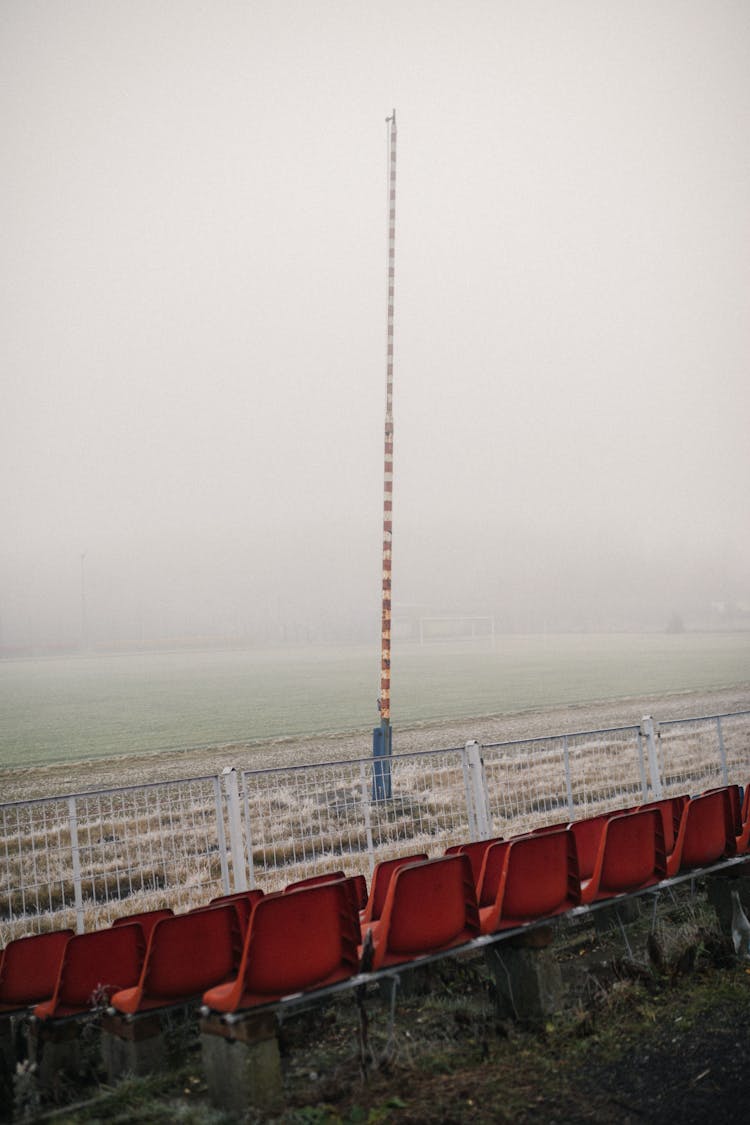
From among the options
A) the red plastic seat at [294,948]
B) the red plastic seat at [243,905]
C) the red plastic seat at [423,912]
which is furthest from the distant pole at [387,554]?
the red plastic seat at [294,948]

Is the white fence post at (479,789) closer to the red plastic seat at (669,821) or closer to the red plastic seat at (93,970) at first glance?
the red plastic seat at (669,821)

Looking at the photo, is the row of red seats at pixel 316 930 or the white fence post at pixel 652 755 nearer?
the row of red seats at pixel 316 930

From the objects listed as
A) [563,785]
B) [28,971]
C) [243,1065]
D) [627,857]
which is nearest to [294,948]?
[243,1065]

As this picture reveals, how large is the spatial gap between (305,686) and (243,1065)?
7720 centimetres

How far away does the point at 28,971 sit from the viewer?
4855mm

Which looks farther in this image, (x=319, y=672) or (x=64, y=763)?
(x=319, y=672)

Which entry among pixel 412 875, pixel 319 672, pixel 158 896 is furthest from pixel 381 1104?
pixel 319 672

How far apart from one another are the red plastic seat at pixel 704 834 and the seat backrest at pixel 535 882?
3.07 feet

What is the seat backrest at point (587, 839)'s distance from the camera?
6066 mm

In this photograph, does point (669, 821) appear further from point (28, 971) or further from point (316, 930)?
point (28, 971)

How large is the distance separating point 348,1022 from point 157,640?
463 feet

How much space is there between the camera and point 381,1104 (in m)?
3.68

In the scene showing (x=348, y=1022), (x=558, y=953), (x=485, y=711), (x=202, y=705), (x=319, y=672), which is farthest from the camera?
(x=319, y=672)

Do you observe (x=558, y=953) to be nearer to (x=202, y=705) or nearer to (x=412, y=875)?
(x=412, y=875)
